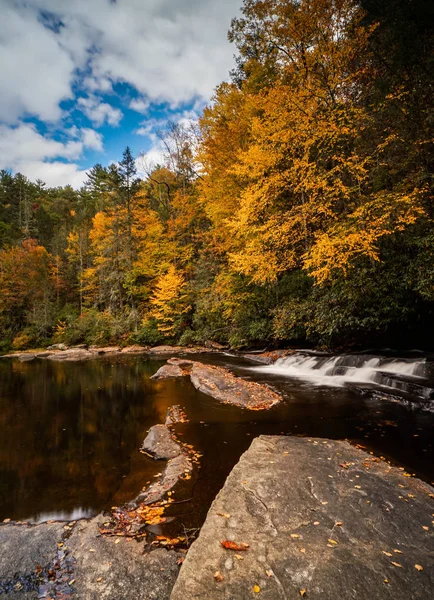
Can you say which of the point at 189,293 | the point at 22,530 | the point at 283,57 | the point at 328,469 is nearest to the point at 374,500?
the point at 328,469

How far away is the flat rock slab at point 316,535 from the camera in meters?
2.07

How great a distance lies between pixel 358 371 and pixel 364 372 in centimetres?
23

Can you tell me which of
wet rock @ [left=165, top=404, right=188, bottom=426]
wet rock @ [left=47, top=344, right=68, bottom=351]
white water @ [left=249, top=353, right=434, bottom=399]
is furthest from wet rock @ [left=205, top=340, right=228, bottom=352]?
wet rock @ [left=47, top=344, right=68, bottom=351]

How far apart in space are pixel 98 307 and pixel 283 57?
80.1 feet

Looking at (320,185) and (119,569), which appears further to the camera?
(320,185)

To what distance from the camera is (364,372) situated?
9.77m

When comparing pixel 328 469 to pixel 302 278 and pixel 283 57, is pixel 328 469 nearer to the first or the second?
pixel 302 278

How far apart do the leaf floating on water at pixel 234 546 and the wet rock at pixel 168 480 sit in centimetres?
153

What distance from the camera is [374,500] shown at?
3.12 meters

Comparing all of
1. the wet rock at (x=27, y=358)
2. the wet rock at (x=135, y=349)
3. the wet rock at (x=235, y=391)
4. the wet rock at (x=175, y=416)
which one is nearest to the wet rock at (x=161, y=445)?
the wet rock at (x=175, y=416)

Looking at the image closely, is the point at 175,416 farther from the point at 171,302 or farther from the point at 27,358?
the point at 27,358

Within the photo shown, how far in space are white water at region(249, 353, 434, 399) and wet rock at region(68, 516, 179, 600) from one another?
7.32m

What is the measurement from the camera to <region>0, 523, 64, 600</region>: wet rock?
246 cm

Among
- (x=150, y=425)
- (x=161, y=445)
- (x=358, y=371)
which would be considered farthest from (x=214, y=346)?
(x=161, y=445)
